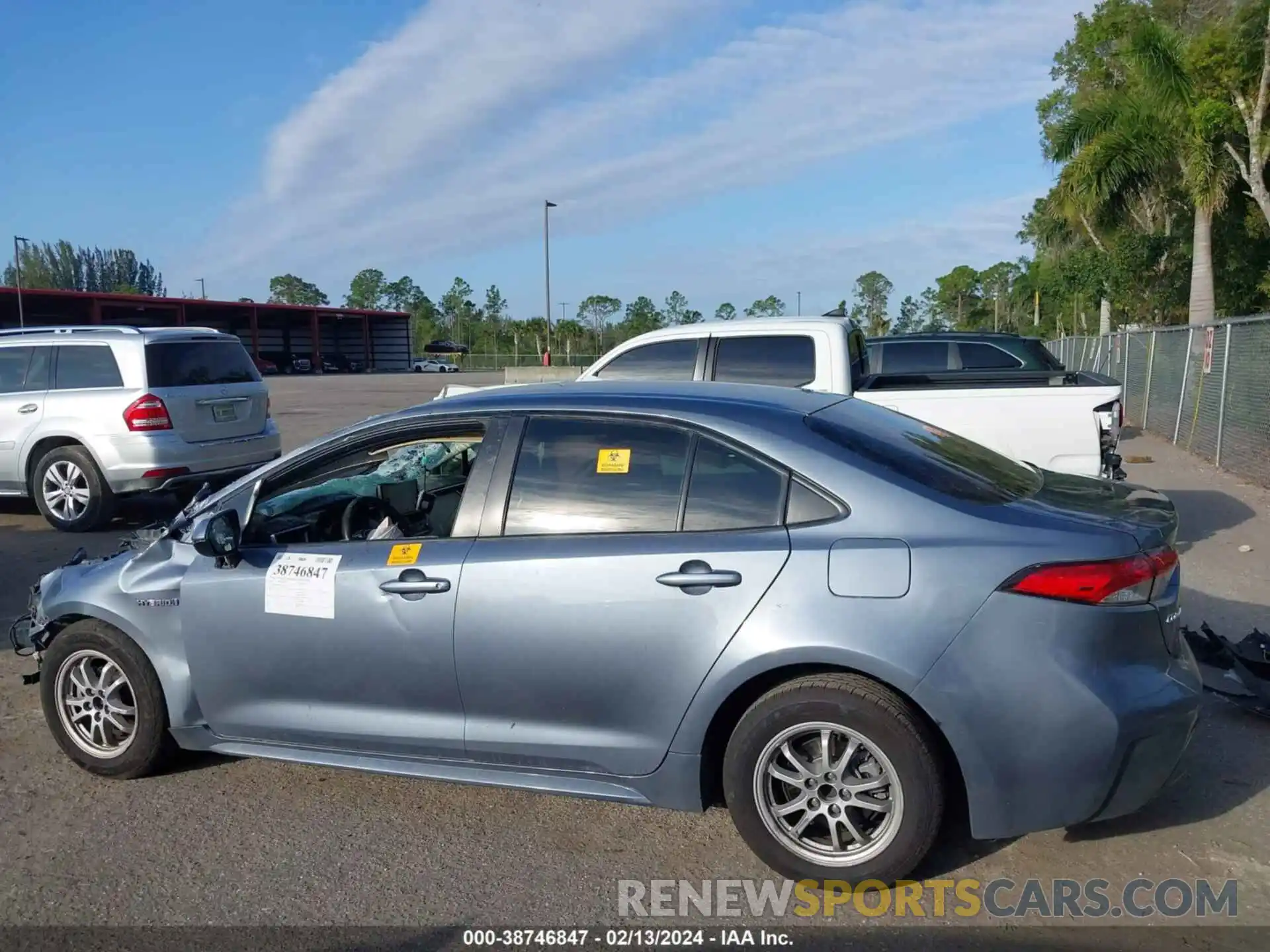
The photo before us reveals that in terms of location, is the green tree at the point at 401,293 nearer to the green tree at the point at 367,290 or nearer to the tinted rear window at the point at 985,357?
the green tree at the point at 367,290

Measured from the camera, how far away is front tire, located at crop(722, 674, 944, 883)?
11.0ft

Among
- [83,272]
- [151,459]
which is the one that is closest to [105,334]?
[151,459]

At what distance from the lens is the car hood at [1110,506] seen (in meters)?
3.54

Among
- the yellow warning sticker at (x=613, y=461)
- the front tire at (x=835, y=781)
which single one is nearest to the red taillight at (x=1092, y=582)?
the front tire at (x=835, y=781)

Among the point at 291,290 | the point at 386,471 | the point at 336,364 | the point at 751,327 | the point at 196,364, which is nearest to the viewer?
the point at 386,471

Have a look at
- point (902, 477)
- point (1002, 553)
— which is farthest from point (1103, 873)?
point (902, 477)

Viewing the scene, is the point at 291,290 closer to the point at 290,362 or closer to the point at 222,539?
the point at 290,362

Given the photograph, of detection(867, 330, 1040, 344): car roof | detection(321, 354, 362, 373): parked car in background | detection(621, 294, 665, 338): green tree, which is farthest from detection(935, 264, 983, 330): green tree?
detection(867, 330, 1040, 344): car roof

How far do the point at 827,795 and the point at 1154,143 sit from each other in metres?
24.5

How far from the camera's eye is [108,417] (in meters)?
9.68

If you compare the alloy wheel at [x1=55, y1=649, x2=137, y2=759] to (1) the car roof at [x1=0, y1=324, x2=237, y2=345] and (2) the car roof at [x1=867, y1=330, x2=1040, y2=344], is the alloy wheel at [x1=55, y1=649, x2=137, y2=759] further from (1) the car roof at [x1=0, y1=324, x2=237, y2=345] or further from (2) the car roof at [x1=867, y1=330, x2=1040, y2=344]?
(2) the car roof at [x1=867, y1=330, x2=1040, y2=344]

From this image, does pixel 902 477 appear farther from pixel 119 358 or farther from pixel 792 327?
pixel 119 358

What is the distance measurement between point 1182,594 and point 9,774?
6.76 metres

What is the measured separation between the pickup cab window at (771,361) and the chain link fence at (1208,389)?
6.42 metres
